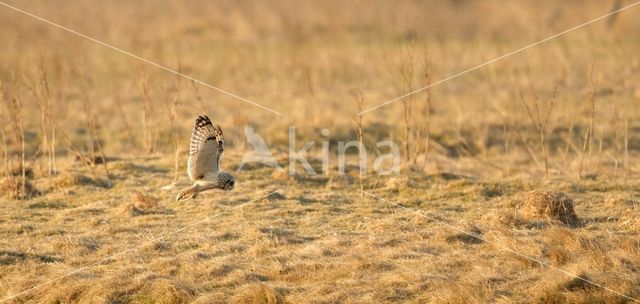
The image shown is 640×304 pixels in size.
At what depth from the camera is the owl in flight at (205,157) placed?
9.23m

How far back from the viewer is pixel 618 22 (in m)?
25.1

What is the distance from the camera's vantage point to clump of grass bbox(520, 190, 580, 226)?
33.6ft

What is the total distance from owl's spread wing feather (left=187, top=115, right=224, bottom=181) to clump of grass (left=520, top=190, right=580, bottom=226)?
11.1 feet

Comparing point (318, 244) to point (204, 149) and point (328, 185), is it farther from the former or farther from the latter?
point (328, 185)

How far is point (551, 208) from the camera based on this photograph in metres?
10.2

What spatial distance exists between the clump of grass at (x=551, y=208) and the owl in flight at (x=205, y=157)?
3.21 metres

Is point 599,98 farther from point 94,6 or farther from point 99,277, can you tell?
point 94,6

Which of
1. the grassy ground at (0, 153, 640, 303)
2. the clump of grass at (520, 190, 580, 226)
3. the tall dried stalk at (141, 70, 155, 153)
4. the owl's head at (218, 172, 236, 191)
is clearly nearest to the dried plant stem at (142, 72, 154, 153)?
the tall dried stalk at (141, 70, 155, 153)

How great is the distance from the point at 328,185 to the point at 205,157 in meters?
2.86

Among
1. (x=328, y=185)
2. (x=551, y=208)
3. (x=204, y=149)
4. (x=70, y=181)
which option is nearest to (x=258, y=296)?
(x=204, y=149)

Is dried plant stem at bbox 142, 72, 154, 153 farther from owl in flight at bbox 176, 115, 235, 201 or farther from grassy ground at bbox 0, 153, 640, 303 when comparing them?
owl in flight at bbox 176, 115, 235, 201

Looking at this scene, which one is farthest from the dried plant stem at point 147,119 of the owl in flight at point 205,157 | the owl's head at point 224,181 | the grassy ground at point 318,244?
the owl's head at point 224,181

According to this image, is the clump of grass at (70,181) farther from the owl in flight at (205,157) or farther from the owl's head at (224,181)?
the owl's head at (224,181)

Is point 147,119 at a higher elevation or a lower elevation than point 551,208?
higher
